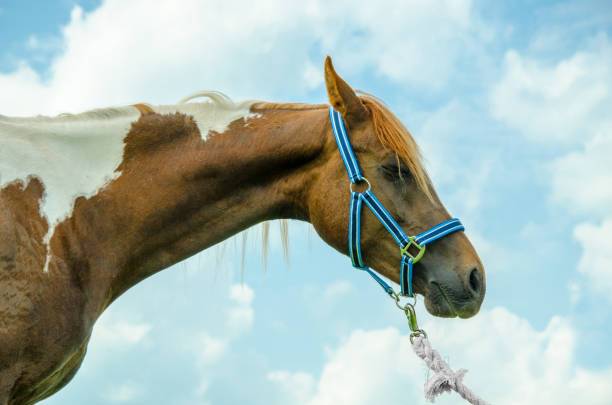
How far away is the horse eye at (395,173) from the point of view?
443 cm

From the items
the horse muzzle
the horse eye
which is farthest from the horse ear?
the horse muzzle

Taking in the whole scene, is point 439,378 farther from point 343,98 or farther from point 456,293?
point 343,98

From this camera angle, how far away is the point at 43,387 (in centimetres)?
392

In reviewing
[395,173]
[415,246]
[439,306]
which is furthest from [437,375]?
[395,173]

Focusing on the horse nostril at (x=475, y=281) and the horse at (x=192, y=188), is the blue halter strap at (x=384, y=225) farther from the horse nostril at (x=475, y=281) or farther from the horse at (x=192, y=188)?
the horse nostril at (x=475, y=281)

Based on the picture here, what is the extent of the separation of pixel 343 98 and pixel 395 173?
2.31 feet

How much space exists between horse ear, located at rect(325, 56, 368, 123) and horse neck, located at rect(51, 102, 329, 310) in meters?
0.19

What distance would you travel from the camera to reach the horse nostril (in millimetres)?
4316

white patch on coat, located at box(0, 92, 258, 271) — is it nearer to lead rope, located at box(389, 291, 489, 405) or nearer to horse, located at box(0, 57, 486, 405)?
horse, located at box(0, 57, 486, 405)

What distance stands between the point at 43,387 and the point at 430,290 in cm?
280

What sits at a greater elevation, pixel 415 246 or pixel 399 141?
pixel 399 141

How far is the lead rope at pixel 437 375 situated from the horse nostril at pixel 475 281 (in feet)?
1.67

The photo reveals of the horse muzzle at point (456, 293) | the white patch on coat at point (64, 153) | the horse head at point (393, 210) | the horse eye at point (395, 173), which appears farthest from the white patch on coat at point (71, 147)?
the horse muzzle at point (456, 293)

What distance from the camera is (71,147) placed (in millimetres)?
4324
